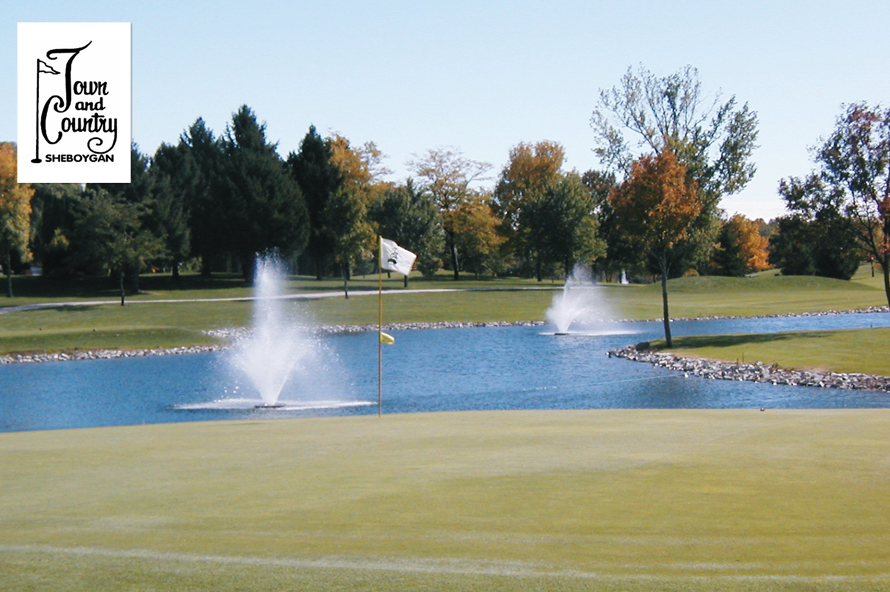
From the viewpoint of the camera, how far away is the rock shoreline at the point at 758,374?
28.8 m

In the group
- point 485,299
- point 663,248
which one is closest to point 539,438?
point 663,248

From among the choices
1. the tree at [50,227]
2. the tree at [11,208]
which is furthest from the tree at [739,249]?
the tree at [50,227]

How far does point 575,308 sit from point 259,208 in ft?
106

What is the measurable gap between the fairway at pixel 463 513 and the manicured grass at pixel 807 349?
19.1m

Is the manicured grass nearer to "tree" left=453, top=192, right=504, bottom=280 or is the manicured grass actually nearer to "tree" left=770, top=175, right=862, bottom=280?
"tree" left=770, top=175, right=862, bottom=280

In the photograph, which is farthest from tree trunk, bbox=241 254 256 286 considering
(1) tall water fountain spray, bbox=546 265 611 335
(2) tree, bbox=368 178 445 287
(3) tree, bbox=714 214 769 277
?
(3) tree, bbox=714 214 769 277

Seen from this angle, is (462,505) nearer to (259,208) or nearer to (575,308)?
(575,308)

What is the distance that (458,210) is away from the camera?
4109 inches

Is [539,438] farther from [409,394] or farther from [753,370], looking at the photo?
[753,370]

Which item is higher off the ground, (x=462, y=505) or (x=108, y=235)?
(x=108, y=235)

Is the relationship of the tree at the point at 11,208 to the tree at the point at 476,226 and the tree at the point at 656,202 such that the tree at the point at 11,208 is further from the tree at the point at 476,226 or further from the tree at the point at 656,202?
the tree at the point at 476,226

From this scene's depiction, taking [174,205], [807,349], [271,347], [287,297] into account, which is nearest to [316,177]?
[174,205]

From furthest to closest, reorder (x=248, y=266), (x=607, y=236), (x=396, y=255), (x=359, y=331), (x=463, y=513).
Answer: (x=607, y=236) → (x=248, y=266) → (x=359, y=331) → (x=396, y=255) → (x=463, y=513)

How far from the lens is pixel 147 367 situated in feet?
129
